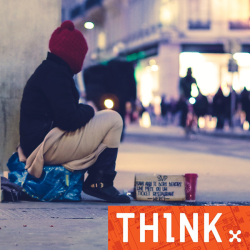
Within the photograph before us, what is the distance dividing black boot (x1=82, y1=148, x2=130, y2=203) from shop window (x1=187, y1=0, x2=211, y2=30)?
109 ft

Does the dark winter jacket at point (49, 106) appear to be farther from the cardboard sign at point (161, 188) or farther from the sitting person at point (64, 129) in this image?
the cardboard sign at point (161, 188)

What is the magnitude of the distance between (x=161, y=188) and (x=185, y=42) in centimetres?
3371

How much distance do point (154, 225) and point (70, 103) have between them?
5.00 feet

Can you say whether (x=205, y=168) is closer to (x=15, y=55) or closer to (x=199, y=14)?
(x=15, y=55)

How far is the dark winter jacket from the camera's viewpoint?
17.3 ft

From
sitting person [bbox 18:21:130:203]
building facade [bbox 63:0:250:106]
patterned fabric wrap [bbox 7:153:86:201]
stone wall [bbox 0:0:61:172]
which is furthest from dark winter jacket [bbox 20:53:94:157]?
building facade [bbox 63:0:250:106]

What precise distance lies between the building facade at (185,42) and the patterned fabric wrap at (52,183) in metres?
30.4

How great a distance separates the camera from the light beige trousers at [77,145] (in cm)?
534

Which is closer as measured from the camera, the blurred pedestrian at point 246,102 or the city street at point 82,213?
the city street at point 82,213

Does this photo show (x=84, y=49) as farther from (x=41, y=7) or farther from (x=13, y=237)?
(x=13, y=237)

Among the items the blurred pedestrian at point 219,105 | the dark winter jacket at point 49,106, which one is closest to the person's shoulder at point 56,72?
the dark winter jacket at point 49,106

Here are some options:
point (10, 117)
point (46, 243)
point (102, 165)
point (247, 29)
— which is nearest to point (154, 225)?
point (46, 243)

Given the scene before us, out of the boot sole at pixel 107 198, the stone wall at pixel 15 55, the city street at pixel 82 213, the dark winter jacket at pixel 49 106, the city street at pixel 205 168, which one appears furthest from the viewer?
the stone wall at pixel 15 55

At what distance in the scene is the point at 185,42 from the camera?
3866 centimetres
